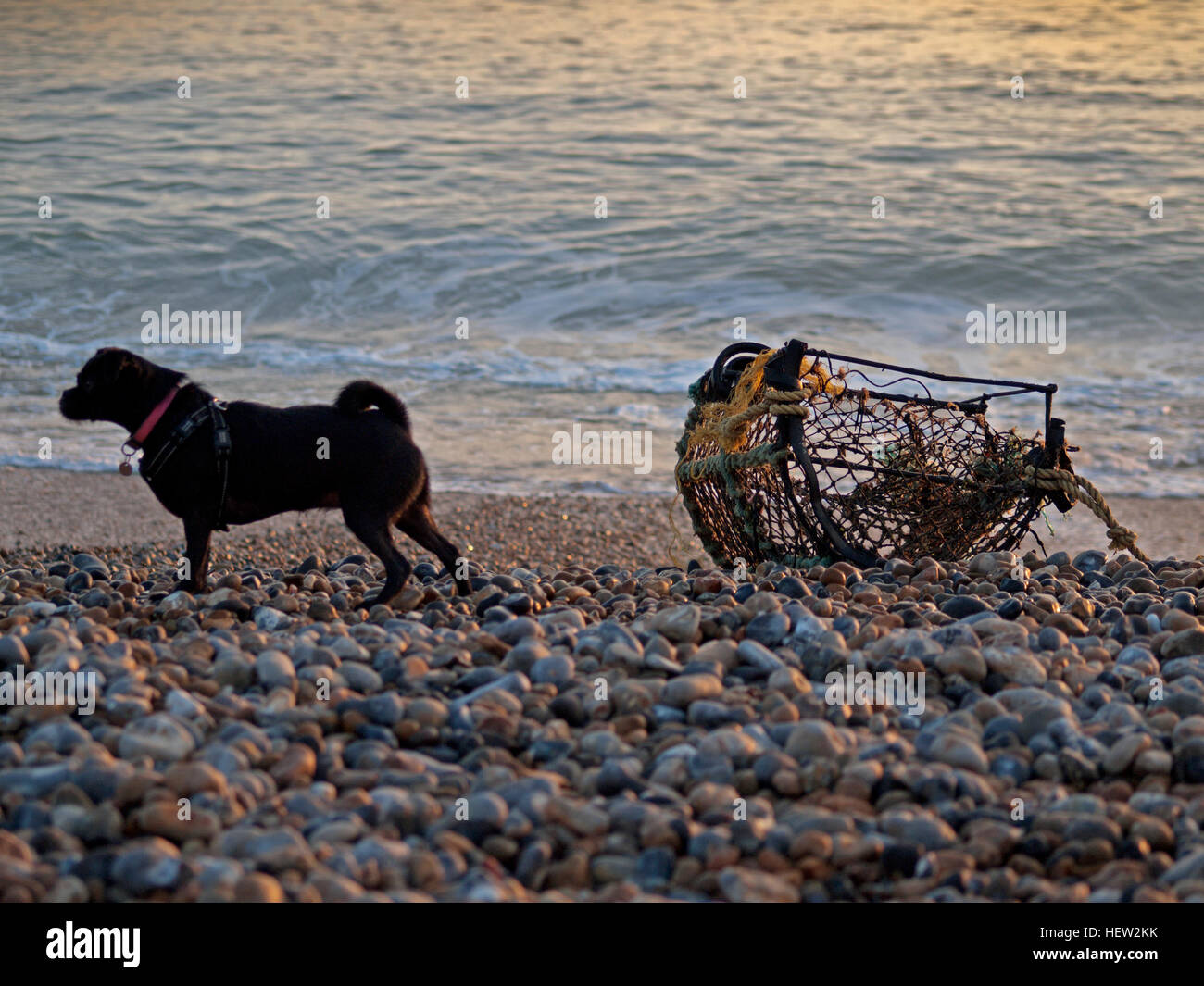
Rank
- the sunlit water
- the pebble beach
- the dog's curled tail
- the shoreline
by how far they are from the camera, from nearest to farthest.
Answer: the pebble beach → the dog's curled tail → the shoreline → the sunlit water

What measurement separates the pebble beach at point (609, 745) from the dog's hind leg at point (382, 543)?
99 millimetres

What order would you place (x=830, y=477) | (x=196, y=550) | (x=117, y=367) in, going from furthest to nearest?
(x=830, y=477) < (x=196, y=550) < (x=117, y=367)

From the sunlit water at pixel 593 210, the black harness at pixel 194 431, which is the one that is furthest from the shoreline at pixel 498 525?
the black harness at pixel 194 431

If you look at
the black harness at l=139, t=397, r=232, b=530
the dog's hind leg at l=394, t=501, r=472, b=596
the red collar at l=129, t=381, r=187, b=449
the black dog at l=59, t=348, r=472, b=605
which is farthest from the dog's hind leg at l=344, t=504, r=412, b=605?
the red collar at l=129, t=381, r=187, b=449

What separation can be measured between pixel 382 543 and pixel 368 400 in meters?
0.56

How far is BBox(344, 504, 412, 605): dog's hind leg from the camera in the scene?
4660mm

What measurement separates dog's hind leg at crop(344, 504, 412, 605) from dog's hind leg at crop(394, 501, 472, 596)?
0.72 feet

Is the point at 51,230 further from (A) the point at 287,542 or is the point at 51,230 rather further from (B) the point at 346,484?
(B) the point at 346,484

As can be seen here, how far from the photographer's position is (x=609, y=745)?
324 cm

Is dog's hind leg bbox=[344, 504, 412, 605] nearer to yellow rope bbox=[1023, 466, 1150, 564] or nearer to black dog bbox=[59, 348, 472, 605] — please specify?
black dog bbox=[59, 348, 472, 605]

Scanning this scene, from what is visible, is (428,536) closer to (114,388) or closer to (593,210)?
(114,388)

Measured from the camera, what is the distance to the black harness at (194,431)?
464 centimetres

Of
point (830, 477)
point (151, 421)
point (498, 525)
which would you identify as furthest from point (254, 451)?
point (498, 525)

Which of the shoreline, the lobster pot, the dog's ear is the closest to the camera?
the dog's ear
